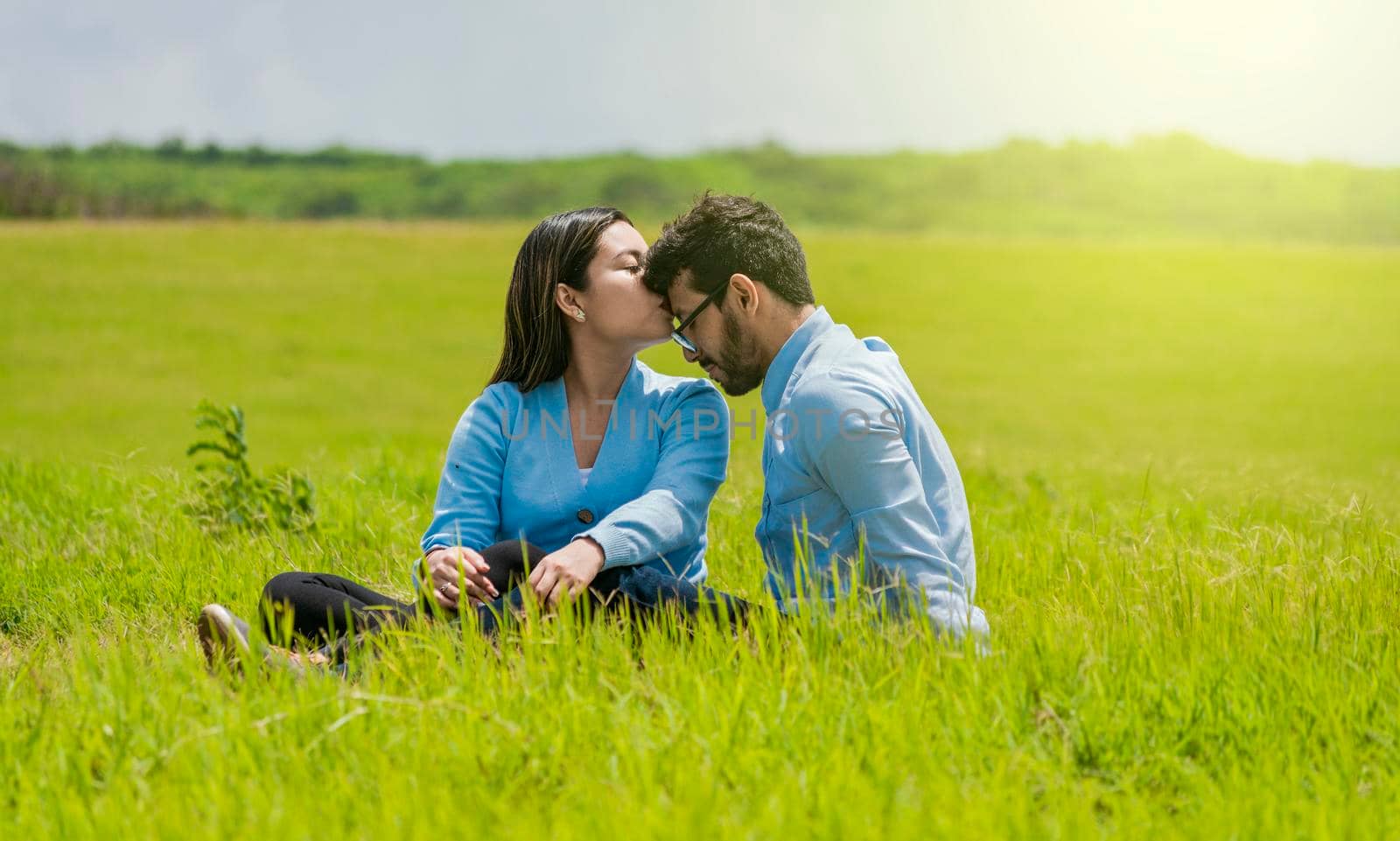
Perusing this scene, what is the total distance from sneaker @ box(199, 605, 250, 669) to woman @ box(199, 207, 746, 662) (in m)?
0.33

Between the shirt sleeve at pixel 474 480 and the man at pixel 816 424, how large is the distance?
76cm

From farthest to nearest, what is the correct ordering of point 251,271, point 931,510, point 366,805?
point 251,271 → point 931,510 → point 366,805

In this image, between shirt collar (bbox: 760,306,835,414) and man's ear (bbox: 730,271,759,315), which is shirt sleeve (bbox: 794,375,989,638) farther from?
man's ear (bbox: 730,271,759,315)

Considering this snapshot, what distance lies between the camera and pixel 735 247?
146 inches

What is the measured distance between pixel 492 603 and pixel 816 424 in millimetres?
1178

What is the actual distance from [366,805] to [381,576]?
2646mm

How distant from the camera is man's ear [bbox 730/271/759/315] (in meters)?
3.70

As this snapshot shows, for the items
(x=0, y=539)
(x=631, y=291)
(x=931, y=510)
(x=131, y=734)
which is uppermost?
(x=631, y=291)

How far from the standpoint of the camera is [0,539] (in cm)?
621

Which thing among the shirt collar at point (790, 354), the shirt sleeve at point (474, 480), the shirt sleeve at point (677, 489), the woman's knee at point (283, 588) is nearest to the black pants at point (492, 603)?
the woman's knee at point (283, 588)

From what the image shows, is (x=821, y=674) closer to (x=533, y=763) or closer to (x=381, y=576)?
(x=533, y=763)

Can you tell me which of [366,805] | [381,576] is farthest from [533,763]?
[381,576]

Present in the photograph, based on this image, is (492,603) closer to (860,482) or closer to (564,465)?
(564,465)

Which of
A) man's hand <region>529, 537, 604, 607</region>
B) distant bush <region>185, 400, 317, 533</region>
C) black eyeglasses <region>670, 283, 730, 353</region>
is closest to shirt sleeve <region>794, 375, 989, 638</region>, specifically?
black eyeglasses <region>670, 283, 730, 353</region>
